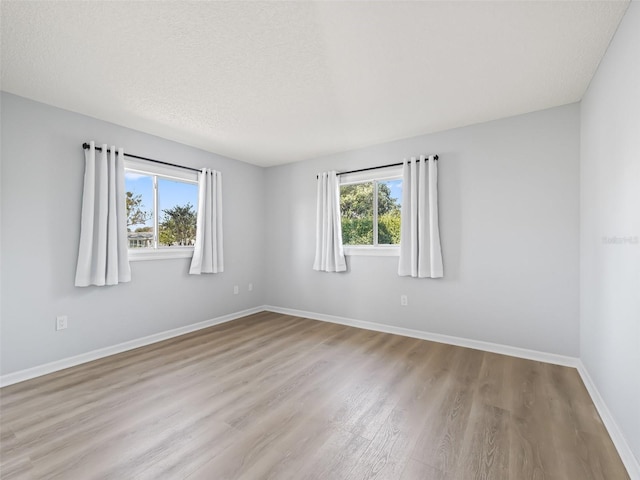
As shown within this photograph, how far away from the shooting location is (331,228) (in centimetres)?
421

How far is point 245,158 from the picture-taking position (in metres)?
4.54

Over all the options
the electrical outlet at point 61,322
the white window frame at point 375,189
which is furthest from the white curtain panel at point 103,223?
the white window frame at point 375,189

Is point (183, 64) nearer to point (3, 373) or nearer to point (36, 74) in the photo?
point (36, 74)

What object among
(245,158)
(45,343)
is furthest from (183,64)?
(45,343)

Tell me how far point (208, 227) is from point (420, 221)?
280cm

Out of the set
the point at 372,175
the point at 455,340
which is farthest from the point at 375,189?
the point at 455,340

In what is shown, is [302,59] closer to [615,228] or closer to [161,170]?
[615,228]

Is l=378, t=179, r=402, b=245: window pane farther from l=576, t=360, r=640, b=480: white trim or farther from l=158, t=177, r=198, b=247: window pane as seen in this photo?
l=158, t=177, r=198, b=247: window pane

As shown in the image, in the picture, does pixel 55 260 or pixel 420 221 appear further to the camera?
pixel 420 221

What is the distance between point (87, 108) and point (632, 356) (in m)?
4.53

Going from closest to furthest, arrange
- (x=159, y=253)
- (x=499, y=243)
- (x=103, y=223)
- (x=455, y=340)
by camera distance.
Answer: (x=103, y=223) < (x=499, y=243) < (x=455, y=340) < (x=159, y=253)

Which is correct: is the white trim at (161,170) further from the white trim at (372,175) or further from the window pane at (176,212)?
the white trim at (372,175)

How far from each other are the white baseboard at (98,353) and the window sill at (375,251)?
212 cm

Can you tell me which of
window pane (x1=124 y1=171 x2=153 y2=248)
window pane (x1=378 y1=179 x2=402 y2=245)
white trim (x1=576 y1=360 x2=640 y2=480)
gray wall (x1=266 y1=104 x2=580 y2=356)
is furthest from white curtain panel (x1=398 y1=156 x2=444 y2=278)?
window pane (x1=124 y1=171 x2=153 y2=248)
